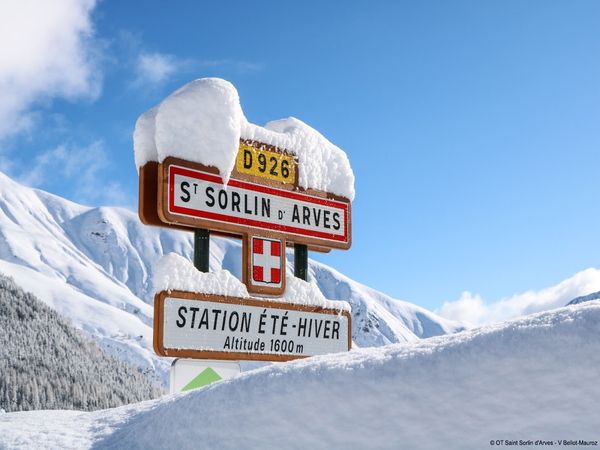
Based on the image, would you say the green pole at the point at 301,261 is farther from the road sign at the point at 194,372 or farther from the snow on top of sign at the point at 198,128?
the road sign at the point at 194,372

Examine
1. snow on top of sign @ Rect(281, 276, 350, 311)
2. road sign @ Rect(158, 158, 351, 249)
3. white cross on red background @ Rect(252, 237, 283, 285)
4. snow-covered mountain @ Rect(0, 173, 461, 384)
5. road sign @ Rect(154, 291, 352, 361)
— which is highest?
snow-covered mountain @ Rect(0, 173, 461, 384)

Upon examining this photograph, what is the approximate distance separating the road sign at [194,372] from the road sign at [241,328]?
84 mm

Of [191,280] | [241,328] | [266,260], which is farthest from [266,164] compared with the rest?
[241,328]

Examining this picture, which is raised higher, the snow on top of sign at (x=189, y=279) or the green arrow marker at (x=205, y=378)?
the snow on top of sign at (x=189, y=279)

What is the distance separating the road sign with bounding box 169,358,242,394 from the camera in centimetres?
609

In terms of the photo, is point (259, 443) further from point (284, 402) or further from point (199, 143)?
point (199, 143)

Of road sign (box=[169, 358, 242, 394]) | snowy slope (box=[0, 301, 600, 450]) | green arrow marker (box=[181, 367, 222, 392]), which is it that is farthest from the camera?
green arrow marker (box=[181, 367, 222, 392])

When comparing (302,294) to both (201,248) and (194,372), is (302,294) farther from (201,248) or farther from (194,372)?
(194,372)

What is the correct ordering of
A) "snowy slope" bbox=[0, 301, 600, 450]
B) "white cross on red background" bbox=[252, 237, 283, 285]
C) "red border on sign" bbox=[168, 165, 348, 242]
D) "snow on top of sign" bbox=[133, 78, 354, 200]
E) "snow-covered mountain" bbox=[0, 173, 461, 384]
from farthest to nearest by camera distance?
"snow-covered mountain" bbox=[0, 173, 461, 384]
"white cross on red background" bbox=[252, 237, 283, 285]
"snow on top of sign" bbox=[133, 78, 354, 200]
"red border on sign" bbox=[168, 165, 348, 242]
"snowy slope" bbox=[0, 301, 600, 450]

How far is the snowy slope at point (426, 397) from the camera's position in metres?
2.33

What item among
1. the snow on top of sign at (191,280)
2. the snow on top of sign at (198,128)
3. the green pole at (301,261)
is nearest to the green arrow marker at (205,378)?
the snow on top of sign at (191,280)

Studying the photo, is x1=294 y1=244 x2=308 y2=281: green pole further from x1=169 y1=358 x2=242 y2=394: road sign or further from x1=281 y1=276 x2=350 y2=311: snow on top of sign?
x1=169 y1=358 x2=242 y2=394: road sign

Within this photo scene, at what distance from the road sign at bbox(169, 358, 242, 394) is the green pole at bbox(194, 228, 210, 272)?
3.44 ft

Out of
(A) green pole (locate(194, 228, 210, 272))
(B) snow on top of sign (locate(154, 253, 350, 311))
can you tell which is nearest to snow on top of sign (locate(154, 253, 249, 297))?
(B) snow on top of sign (locate(154, 253, 350, 311))
